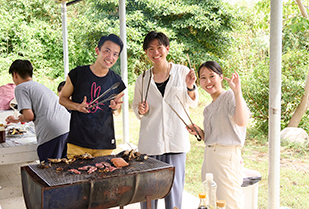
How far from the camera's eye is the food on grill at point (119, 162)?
1.98m

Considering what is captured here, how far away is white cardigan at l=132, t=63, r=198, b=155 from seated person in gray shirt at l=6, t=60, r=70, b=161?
0.90m

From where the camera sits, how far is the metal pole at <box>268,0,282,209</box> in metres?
2.35

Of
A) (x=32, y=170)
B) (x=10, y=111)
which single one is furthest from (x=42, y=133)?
(x=10, y=111)

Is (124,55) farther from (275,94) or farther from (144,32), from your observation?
(144,32)

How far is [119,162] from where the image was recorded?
6.60 feet

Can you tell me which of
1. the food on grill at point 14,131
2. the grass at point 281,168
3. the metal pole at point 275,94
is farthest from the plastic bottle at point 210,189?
the grass at point 281,168

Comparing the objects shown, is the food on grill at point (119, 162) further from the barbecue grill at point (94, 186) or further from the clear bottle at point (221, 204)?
the clear bottle at point (221, 204)

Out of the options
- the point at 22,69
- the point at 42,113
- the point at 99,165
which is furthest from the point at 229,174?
the point at 22,69

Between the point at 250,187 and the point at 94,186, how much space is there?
131 cm

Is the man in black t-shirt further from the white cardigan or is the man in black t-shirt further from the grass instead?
the grass

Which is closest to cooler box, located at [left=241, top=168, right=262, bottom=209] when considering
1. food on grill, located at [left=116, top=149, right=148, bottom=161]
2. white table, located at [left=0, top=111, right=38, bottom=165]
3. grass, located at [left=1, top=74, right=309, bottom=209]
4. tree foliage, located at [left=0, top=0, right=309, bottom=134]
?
food on grill, located at [left=116, top=149, right=148, bottom=161]

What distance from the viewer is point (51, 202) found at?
1638mm

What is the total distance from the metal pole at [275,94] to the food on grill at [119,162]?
3.73 feet

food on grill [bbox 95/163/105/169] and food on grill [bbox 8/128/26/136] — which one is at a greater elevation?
food on grill [bbox 8/128/26/136]
